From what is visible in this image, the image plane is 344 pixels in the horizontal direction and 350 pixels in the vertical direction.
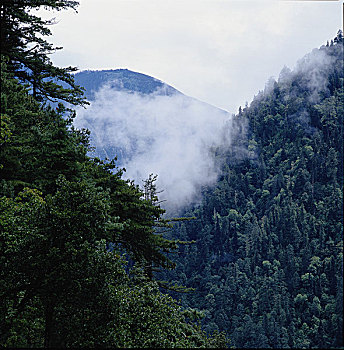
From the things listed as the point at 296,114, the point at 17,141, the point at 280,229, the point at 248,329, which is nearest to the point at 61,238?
the point at 17,141

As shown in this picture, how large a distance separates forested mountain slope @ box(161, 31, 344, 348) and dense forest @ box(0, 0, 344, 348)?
22.1 inches

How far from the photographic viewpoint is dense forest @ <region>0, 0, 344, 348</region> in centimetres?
948

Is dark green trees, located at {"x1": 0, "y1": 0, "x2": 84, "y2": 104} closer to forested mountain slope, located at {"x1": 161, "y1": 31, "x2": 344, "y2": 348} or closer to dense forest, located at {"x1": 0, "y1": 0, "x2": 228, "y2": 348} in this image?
dense forest, located at {"x1": 0, "y1": 0, "x2": 228, "y2": 348}

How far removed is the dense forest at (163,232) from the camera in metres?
9.48

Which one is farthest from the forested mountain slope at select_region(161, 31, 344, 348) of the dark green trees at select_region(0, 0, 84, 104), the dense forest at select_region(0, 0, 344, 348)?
the dark green trees at select_region(0, 0, 84, 104)

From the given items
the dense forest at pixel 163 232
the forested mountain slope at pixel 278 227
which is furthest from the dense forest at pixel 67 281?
the forested mountain slope at pixel 278 227

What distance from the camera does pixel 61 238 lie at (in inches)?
375

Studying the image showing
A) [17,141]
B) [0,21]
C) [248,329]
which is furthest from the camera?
[248,329]

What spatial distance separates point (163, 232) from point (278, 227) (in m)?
125

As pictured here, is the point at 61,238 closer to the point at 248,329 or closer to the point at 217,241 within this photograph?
the point at 248,329

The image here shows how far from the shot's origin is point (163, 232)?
70.2ft

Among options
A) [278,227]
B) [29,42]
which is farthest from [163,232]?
[278,227]

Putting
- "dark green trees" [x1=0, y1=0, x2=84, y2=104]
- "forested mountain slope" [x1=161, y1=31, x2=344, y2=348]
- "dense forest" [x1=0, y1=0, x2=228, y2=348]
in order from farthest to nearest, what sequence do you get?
1. "forested mountain slope" [x1=161, y1=31, x2=344, y2=348]
2. "dark green trees" [x1=0, y1=0, x2=84, y2=104]
3. "dense forest" [x1=0, y1=0, x2=228, y2=348]

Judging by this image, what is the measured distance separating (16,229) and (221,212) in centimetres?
15634
